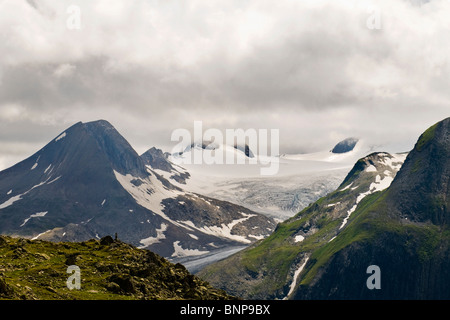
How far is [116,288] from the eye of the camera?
113812 mm
